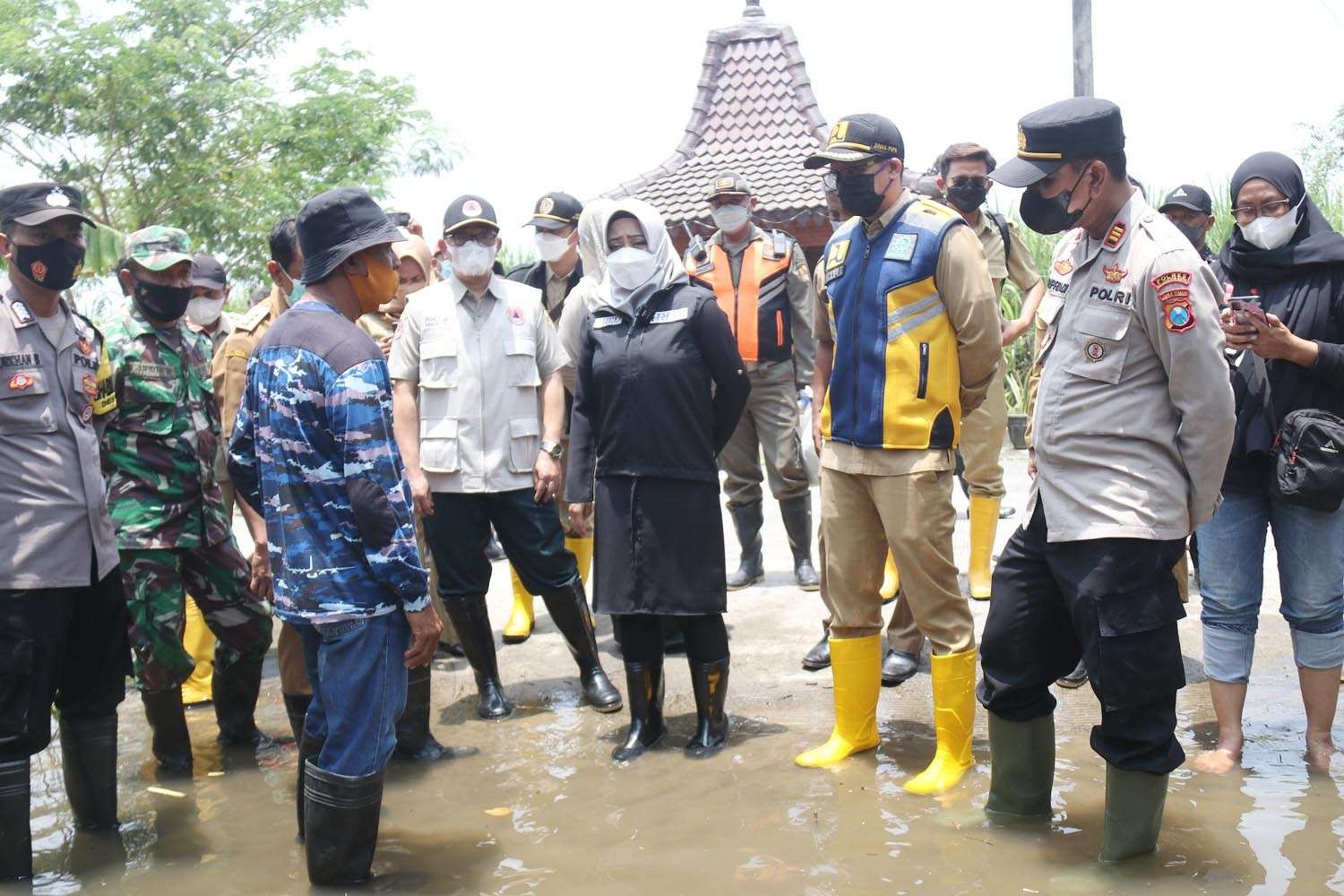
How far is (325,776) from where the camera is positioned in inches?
152

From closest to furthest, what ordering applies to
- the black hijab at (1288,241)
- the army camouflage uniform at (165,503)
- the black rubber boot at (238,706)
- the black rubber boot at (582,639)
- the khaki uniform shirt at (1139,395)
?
the khaki uniform shirt at (1139,395)
the black hijab at (1288,241)
the army camouflage uniform at (165,503)
the black rubber boot at (238,706)
the black rubber boot at (582,639)

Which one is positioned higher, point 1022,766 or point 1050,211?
point 1050,211

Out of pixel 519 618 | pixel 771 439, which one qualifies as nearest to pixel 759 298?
pixel 771 439

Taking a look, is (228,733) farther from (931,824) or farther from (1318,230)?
(1318,230)

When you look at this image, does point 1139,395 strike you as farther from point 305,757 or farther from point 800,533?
point 800,533

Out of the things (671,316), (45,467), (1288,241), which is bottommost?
(45,467)

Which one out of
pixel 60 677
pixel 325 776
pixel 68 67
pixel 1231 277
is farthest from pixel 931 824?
pixel 68 67

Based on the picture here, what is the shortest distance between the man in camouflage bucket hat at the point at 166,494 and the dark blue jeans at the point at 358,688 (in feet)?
4.66

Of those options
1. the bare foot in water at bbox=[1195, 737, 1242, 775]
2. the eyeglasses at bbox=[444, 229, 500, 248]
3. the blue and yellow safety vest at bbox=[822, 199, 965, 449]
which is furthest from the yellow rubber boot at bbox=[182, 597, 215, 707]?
the bare foot in water at bbox=[1195, 737, 1242, 775]

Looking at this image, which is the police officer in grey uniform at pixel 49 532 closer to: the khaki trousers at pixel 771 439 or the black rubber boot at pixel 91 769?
the black rubber boot at pixel 91 769

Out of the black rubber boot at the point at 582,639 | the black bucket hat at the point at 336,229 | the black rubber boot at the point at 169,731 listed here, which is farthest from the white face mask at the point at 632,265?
the black rubber boot at the point at 169,731

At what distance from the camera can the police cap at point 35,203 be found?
417 cm

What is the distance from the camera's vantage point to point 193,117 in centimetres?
1827

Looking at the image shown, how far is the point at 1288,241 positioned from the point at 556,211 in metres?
3.78
